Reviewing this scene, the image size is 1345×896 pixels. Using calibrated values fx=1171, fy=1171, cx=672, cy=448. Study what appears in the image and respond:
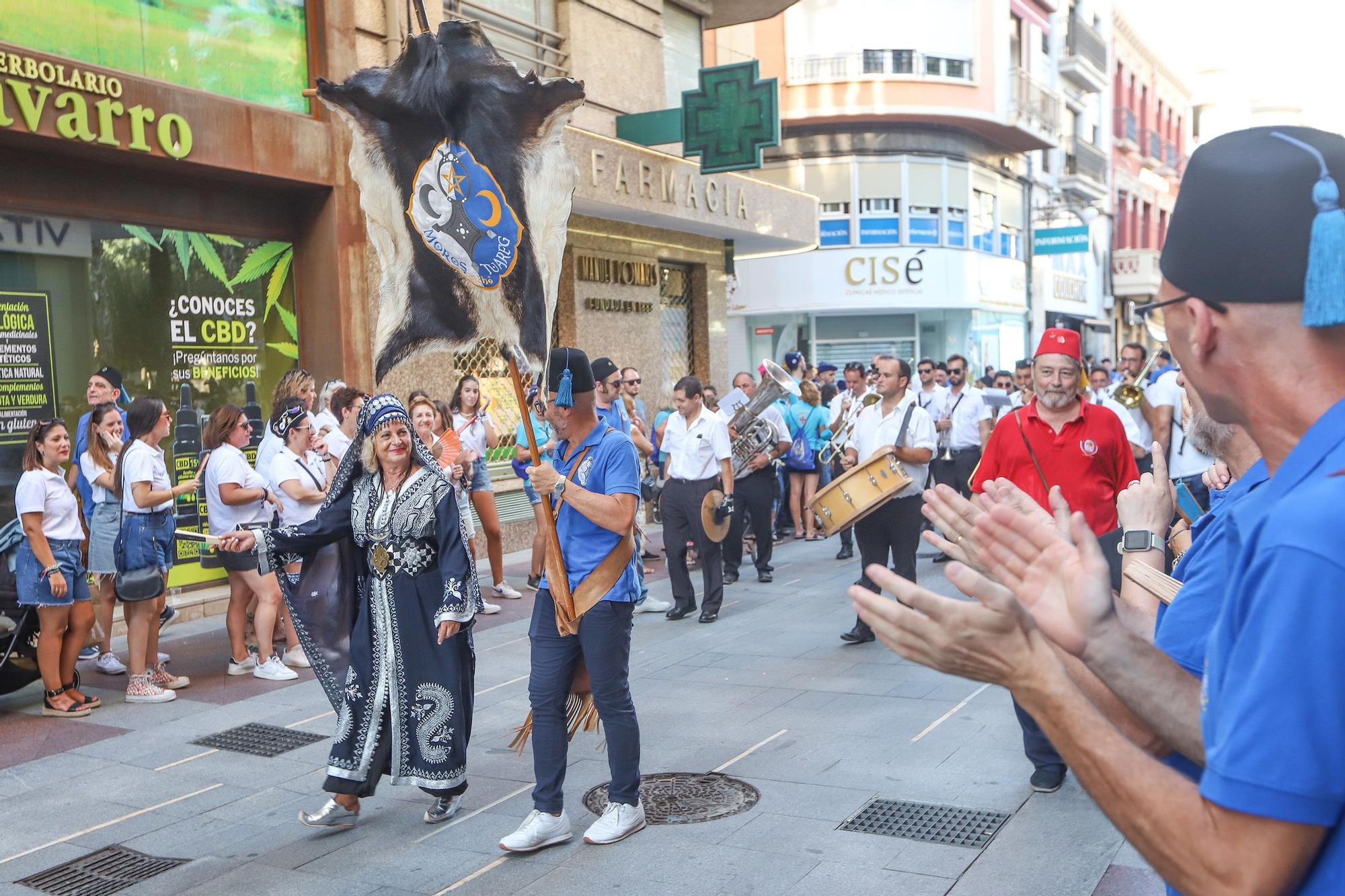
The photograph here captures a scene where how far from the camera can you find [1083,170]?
3869cm

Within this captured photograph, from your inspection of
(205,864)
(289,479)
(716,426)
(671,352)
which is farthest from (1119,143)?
(205,864)

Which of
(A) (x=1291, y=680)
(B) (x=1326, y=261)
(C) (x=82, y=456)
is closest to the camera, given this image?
(A) (x=1291, y=680)

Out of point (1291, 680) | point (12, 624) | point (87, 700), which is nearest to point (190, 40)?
point (12, 624)

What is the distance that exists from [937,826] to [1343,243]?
4182 millimetres

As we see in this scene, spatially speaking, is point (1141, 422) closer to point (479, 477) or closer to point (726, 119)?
point (479, 477)

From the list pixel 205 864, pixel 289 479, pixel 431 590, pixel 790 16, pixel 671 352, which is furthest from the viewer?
pixel 790 16

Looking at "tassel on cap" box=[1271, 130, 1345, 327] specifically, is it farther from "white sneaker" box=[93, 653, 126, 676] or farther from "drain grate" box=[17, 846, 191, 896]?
"white sneaker" box=[93, 653, 126, 676]

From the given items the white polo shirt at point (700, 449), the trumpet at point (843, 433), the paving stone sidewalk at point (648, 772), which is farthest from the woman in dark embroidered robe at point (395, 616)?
the trumpet at point (843, 433)

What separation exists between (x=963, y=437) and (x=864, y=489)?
4.85m

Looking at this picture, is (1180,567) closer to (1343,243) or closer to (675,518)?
(1343,243)

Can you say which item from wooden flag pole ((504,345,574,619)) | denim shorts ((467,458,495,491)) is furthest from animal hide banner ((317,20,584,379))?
denim shorts ((467,458,495,491))

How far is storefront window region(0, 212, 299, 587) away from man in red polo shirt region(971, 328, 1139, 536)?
299 inches

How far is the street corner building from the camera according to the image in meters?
9.38

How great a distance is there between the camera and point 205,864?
4969mm
